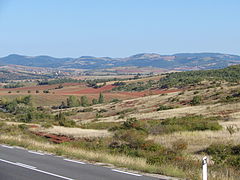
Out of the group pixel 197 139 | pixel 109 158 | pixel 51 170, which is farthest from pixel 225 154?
pixel 197 139

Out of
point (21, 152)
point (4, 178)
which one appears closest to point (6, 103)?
point (21, 152)

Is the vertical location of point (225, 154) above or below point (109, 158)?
above

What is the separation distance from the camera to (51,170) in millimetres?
12883

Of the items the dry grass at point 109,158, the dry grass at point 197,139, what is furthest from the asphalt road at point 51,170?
the dry grass at point 197,139

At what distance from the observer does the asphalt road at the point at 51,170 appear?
1175cm

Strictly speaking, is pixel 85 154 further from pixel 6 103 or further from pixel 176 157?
pixel 6 103

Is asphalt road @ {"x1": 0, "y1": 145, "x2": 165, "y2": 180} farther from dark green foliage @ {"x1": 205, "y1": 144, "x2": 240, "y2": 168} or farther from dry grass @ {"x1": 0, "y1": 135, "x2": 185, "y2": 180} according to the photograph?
dark green foliage @ {"x1": 205, "y1": 144, "x2": 240, "y2": 168}

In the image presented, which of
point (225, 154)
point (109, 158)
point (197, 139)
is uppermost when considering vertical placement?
point (225, 154)

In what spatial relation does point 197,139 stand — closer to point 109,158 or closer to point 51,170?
point 109,158

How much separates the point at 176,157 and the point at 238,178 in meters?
3.32

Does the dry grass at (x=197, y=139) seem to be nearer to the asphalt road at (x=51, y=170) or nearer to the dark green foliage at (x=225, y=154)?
the dark green foliage at (x=225, y=154)

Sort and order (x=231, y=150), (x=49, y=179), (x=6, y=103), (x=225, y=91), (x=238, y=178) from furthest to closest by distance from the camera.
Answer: (x=6, y=103)
(x=225, y=91)
(x=231, y=150)
(x=49, y=179)
(x=238, y=178)

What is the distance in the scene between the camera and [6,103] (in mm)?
82312

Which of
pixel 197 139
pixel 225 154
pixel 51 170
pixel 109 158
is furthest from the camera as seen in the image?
pixel 197 139
